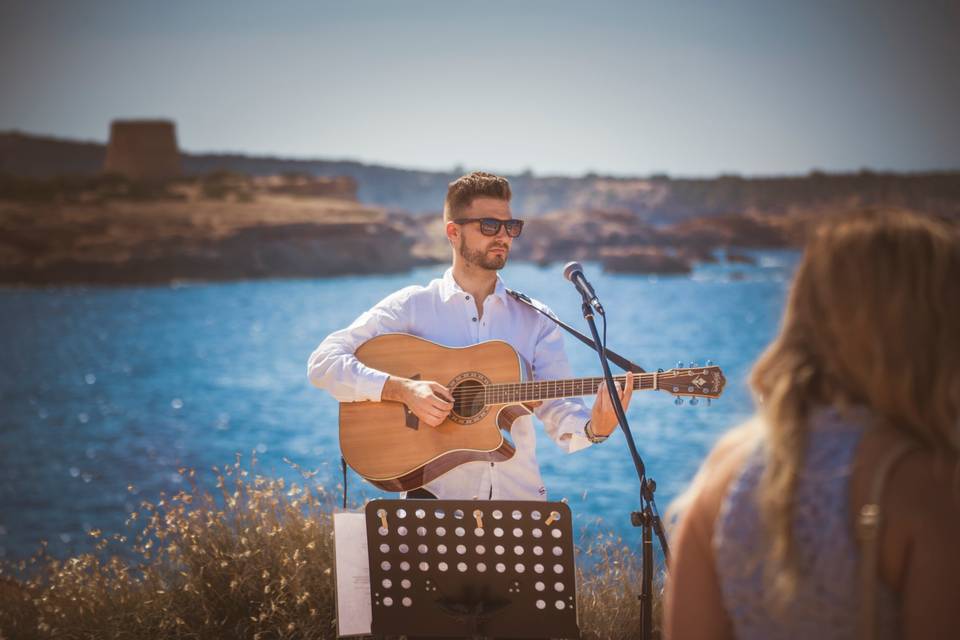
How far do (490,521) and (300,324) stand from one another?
5008 centimetres

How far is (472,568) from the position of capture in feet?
10.2

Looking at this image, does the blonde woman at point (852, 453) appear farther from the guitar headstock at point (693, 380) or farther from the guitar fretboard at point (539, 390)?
the guitar fretboard at point (539, 390)

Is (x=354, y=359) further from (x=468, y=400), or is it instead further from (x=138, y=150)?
(x=138, y=150)

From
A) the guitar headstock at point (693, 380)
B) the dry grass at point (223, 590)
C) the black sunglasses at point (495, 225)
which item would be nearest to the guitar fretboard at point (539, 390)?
the guitar headstock at point (693, 380)

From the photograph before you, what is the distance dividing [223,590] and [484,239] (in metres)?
2.23

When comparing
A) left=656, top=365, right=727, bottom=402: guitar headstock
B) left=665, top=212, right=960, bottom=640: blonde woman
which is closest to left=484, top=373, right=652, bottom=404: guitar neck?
left=656, top=365, right=727, bottom=402: guitar headstock

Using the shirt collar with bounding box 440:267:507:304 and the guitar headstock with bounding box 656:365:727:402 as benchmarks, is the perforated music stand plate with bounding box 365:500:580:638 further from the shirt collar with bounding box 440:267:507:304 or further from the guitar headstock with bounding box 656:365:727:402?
the shirt collar with bounding box 440:267:507:304

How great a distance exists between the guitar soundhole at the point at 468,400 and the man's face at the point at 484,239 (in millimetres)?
568

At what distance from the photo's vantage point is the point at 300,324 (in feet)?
170

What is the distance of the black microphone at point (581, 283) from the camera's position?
128 inches

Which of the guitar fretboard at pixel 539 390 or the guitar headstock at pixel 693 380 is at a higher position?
the guitar headstock at pixel 693 380

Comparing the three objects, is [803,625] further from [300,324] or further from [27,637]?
[300,324]

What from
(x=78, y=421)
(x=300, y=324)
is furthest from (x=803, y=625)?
(x=300, y=324)

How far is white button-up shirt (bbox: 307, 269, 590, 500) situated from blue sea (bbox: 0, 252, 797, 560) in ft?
2.80
